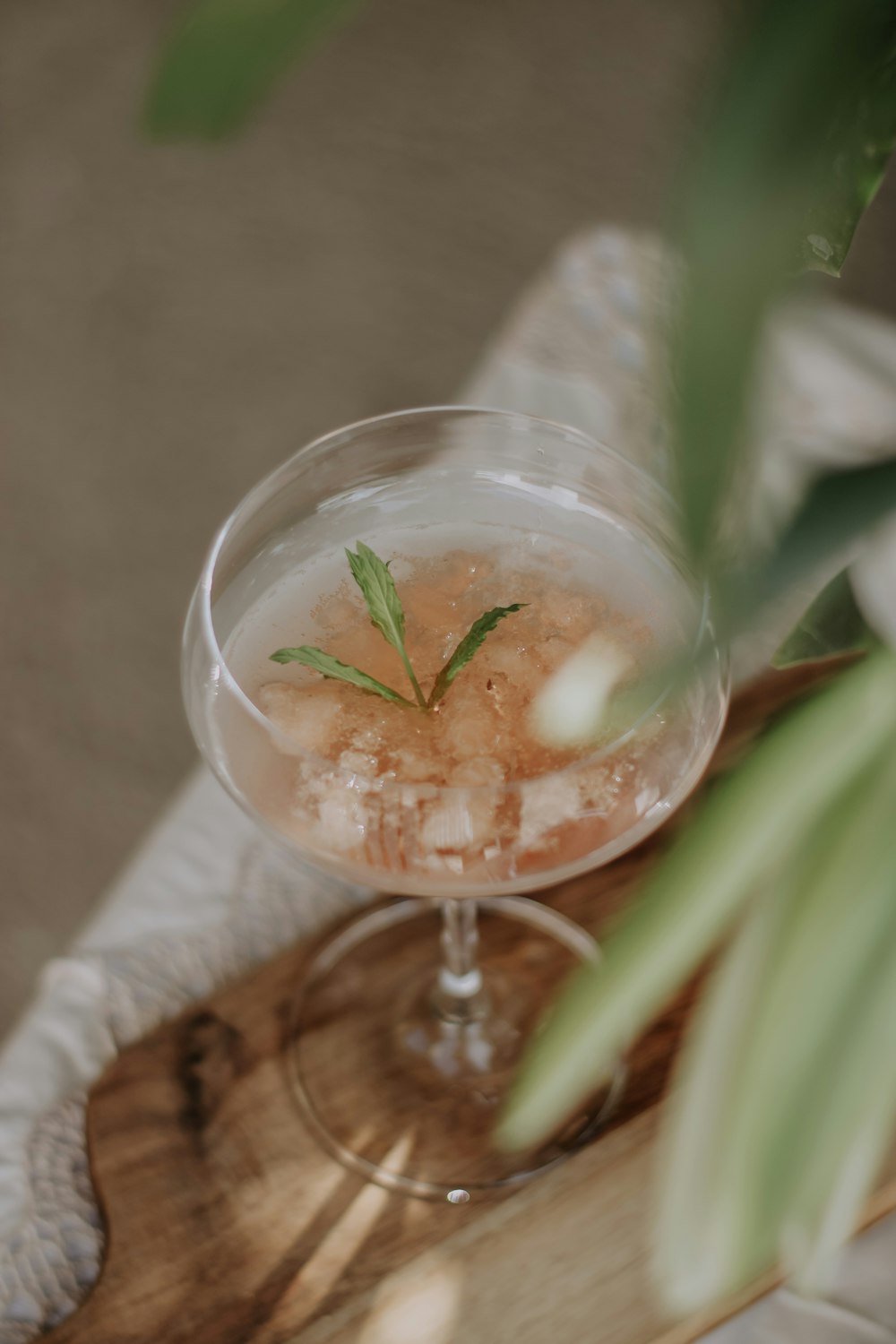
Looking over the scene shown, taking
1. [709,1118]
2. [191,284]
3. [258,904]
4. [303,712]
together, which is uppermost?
[709,1118]

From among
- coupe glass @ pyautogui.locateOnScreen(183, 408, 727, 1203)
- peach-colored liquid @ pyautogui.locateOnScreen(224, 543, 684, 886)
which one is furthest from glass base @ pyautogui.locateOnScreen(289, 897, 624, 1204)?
peach-colored liquid @ pyautogui.locateOnScreen(224, 543, 684, 886)

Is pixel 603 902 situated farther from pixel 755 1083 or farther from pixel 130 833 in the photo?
pixel 130 833

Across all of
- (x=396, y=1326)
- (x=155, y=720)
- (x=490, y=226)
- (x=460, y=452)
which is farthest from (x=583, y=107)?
(x=396, y=1326)

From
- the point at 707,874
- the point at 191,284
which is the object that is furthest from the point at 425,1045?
the point at 191,284

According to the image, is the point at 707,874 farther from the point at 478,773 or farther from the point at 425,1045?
the point at 425,1045

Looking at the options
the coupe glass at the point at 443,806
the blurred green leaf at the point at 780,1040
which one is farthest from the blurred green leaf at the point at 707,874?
the coupe glass at the point at 443,806

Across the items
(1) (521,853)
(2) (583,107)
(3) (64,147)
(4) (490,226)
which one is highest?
(1) (521,853)
